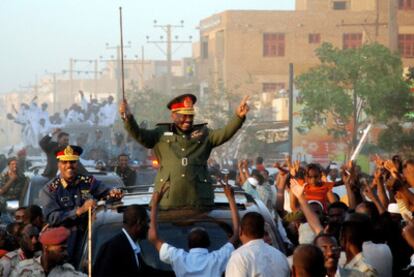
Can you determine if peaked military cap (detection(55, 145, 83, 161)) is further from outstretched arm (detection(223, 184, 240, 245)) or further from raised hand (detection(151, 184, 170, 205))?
outstretched arm (detection(223, 184, 240, 245))

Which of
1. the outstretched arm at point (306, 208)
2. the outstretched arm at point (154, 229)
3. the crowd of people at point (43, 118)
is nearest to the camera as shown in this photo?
the outstretched arm at point (154, 229)

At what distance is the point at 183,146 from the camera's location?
10.1 metres

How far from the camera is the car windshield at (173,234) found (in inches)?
357

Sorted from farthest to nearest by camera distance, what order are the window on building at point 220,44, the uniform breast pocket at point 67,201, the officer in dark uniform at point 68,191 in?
the window on building at point 220,44, the uniform breast pocket at point 67,201, the officer in dark uniform at point 68,191

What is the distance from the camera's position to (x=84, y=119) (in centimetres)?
5528

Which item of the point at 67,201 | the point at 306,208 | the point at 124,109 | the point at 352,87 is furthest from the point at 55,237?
the point at 352,87

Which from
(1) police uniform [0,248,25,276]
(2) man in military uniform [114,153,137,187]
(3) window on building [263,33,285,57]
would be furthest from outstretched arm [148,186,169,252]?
(3) window on building [263,33,285,57]

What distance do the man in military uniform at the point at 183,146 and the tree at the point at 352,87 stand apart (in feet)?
108

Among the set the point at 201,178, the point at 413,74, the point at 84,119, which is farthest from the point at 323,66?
the point at 201,178

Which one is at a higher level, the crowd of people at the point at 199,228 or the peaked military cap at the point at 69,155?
the peaked military cap at the point at 69,155

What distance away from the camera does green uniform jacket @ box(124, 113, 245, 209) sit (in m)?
9.94

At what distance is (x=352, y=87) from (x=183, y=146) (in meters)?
37.6

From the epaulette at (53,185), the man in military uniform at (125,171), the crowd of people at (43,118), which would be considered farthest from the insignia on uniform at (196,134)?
the crowd of people at (43,118)

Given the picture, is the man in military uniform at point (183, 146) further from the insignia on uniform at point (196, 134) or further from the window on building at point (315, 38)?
the window on building at point (315, 38)
